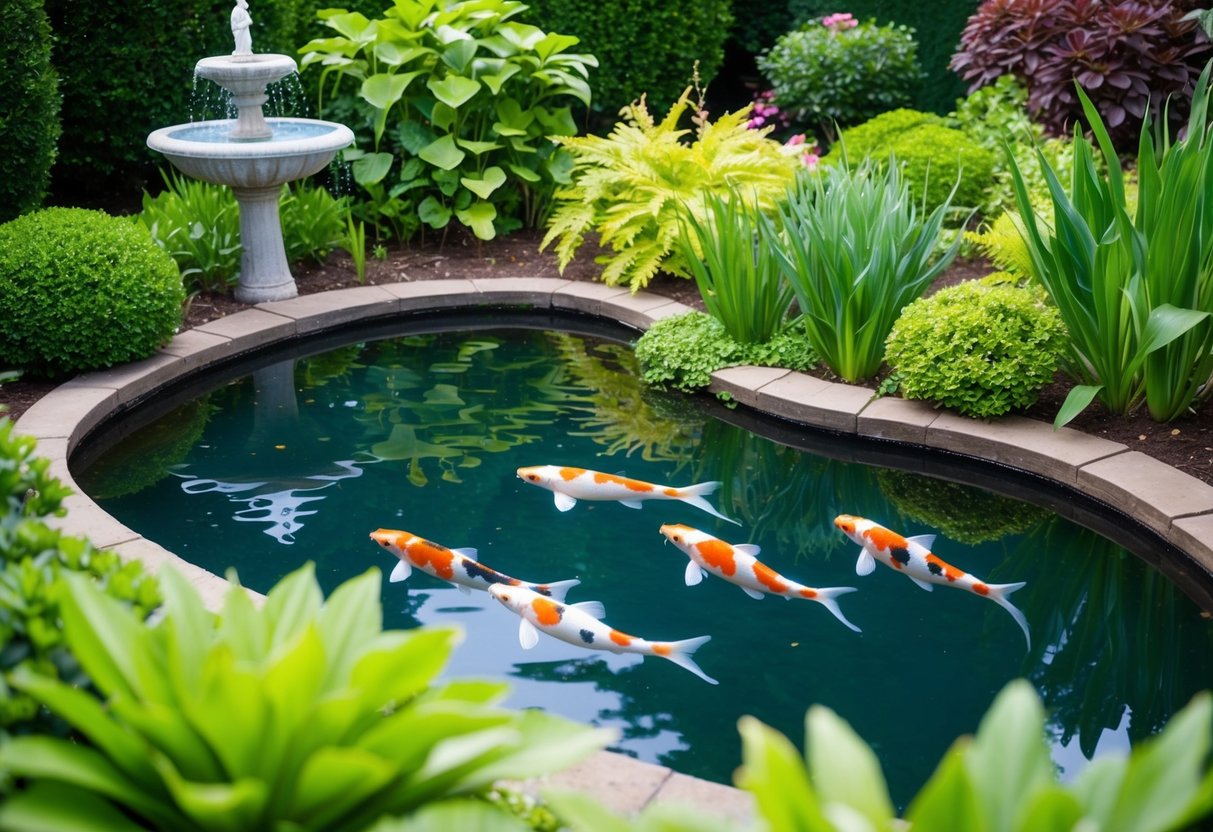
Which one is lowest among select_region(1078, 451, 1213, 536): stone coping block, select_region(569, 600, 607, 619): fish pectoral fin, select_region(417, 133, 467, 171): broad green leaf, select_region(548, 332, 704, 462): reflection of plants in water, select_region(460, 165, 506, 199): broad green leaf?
select_region(548, 332, 704, 462): reflection of plants in water

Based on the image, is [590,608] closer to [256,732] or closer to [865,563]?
[865,563]

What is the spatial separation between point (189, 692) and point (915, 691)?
219 centimetres

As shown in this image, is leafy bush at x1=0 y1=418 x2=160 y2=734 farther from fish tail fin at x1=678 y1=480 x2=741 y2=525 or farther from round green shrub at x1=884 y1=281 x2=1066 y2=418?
round green shrub at x1=884 y1=281 x2=1066 y2=418

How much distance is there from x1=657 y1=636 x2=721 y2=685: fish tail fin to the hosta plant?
1.38m

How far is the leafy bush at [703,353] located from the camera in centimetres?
582

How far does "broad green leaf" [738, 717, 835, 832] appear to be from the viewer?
66.7 inches

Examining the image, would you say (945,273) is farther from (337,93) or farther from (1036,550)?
(337,93)

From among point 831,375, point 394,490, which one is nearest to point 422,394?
point 394,490

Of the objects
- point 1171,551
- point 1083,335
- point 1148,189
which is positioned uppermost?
point 1148,189

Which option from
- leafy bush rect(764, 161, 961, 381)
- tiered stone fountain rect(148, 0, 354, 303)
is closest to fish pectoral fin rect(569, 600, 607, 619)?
leafy bush rect(764, 161, 961, 381)

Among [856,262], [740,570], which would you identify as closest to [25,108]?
[856,262]

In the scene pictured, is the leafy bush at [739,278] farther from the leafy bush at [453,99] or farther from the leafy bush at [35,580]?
the leafy bush at [35,580]

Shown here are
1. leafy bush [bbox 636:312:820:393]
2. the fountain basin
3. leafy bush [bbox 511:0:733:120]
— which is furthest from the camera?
leafy bush [bbox 511:0:733:120]

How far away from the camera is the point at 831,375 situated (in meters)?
5.75
